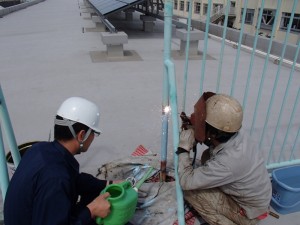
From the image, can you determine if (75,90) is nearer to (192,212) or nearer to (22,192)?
(192,212)

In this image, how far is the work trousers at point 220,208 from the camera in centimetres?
191

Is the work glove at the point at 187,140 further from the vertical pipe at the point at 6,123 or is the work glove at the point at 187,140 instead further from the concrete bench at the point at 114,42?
the concrete bench at the point at 114,42

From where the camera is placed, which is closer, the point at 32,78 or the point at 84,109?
the point at 84,109

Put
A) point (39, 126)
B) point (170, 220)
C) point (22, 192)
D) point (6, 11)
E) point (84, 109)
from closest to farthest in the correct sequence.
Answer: point (22, 192) < point (84, 109) < point (170, 220) < point (39, 126) < point (6, 11)

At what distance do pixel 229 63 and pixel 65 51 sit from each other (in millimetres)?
4373

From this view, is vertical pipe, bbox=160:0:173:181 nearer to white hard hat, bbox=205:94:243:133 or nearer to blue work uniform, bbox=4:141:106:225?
white hard hat, bbox=205:94:243:133

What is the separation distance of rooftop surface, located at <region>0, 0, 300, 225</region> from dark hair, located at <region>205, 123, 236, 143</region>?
3.18 ft

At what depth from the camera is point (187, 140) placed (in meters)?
1.86

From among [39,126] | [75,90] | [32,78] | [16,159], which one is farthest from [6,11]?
[16,159]

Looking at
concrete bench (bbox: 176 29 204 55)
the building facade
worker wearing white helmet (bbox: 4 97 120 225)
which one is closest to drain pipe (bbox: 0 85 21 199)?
worker wearing white helmet (bbox: 4 97 120 225)

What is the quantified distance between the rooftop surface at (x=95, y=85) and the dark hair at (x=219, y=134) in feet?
3.18

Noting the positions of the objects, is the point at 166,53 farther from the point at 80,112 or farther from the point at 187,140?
the point at 80,112

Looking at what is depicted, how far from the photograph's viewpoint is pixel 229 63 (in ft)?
21.6

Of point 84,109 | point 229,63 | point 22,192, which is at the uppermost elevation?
point 84,109
